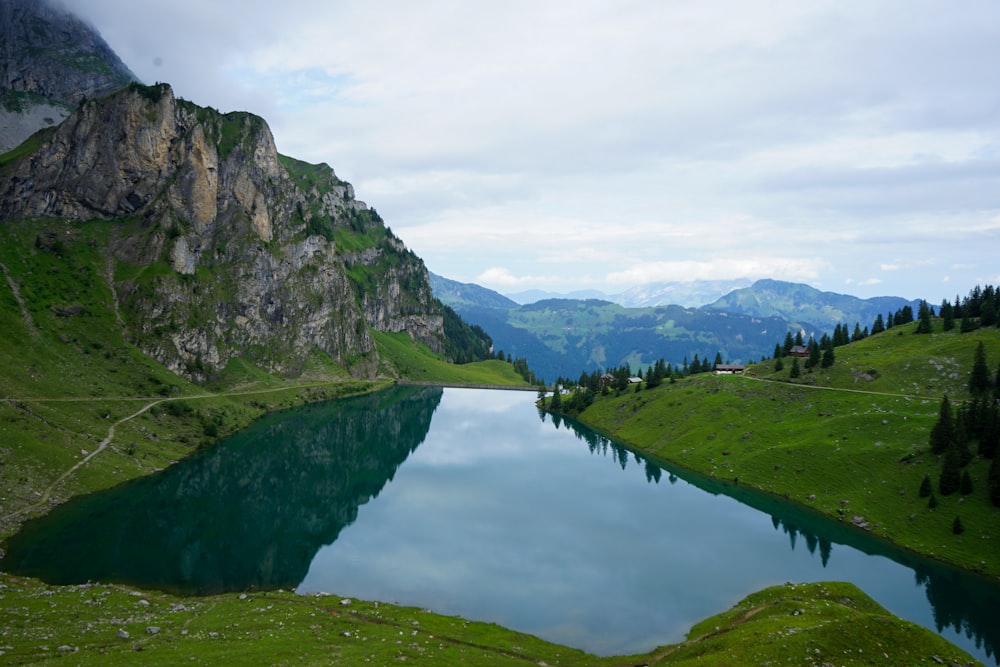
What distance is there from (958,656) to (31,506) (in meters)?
106

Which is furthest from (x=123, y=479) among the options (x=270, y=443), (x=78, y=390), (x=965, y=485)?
(x=965, y=485)

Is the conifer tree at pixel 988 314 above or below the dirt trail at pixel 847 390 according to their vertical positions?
above

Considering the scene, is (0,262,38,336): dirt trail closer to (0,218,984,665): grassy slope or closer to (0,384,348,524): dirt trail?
(0,218,984,665): grassy slope

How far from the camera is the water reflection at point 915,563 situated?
5491 cm

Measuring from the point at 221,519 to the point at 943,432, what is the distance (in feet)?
366

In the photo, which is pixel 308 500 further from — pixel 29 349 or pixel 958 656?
pixel 958 656

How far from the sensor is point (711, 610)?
187 feet

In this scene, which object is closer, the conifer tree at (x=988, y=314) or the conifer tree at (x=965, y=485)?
the conifer tree at (x=965, y=485)

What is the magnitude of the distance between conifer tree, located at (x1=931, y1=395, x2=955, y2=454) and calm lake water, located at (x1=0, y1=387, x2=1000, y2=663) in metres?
20.0

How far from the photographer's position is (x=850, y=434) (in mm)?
100750

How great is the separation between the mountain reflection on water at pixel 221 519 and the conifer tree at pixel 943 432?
91.7 meters

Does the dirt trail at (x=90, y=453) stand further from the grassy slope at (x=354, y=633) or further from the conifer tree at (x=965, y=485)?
the conifer tree at (x=965, y=485)

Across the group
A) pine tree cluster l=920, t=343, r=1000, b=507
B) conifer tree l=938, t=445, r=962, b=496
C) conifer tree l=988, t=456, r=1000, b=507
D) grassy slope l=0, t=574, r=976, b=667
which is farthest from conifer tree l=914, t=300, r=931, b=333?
grassy slope l=0, t=574, r=976, b=667

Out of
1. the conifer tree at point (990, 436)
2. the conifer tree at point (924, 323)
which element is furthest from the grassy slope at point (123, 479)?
the conifer tree at point (924, 323)
